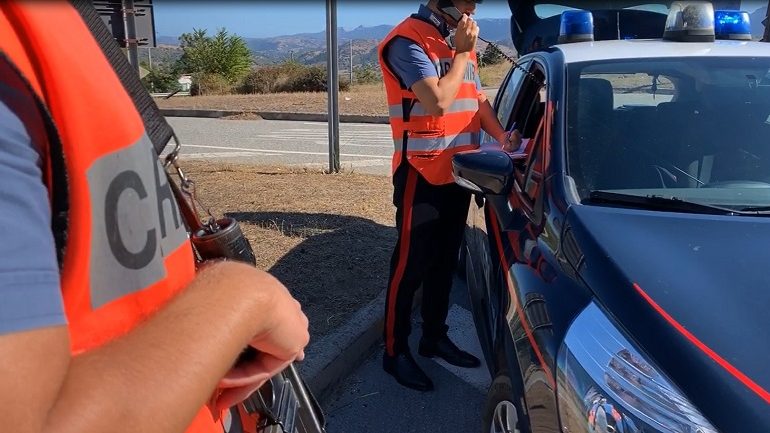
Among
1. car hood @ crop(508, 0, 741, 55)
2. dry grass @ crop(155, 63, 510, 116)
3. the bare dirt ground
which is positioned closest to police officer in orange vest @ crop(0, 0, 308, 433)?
the bare dirt ground

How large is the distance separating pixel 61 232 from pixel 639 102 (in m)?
2.60

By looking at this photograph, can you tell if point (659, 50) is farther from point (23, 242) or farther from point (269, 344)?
point (23, 242)

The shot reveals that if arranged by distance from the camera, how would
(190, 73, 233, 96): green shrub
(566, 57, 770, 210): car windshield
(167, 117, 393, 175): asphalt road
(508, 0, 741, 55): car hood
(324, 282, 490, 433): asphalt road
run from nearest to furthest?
1. (566, 57, 770, 210): car windshield
2. (324, 282, 490, 433): asphalt road
3. (508, 0, 741, 55): car hood
4. (167, 117, 393, 175): asphalt road
5. (190, 73, 233, 96): green shrub

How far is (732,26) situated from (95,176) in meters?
3.49

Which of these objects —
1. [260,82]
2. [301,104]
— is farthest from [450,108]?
[260,82]

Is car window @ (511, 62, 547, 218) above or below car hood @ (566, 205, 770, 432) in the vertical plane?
above

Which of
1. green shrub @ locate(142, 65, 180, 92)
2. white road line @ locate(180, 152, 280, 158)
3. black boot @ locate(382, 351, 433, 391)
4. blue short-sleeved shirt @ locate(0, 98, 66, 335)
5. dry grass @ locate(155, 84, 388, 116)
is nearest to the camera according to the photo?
blue short-sleeved shirt @ locate(0, 98, 66, 335)

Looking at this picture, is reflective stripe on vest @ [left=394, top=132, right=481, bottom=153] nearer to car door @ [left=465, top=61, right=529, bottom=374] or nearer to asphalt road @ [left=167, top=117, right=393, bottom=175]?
car door @ [left=465, top=61, right=529, bottom=374]

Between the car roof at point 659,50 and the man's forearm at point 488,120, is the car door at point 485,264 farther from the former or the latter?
the car roof at point 659,50

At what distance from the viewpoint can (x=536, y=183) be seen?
2443 millimetres

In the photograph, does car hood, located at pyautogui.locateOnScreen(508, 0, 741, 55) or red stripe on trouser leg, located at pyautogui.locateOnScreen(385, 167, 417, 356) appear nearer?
red stripe on trouser leg, located at pyautogui.locateOnScreen(385, 167, 417, 356)

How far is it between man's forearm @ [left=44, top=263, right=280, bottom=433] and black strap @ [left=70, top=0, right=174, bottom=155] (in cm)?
27

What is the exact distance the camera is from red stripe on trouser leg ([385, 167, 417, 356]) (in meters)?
3.08

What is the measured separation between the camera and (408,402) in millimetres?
3262
